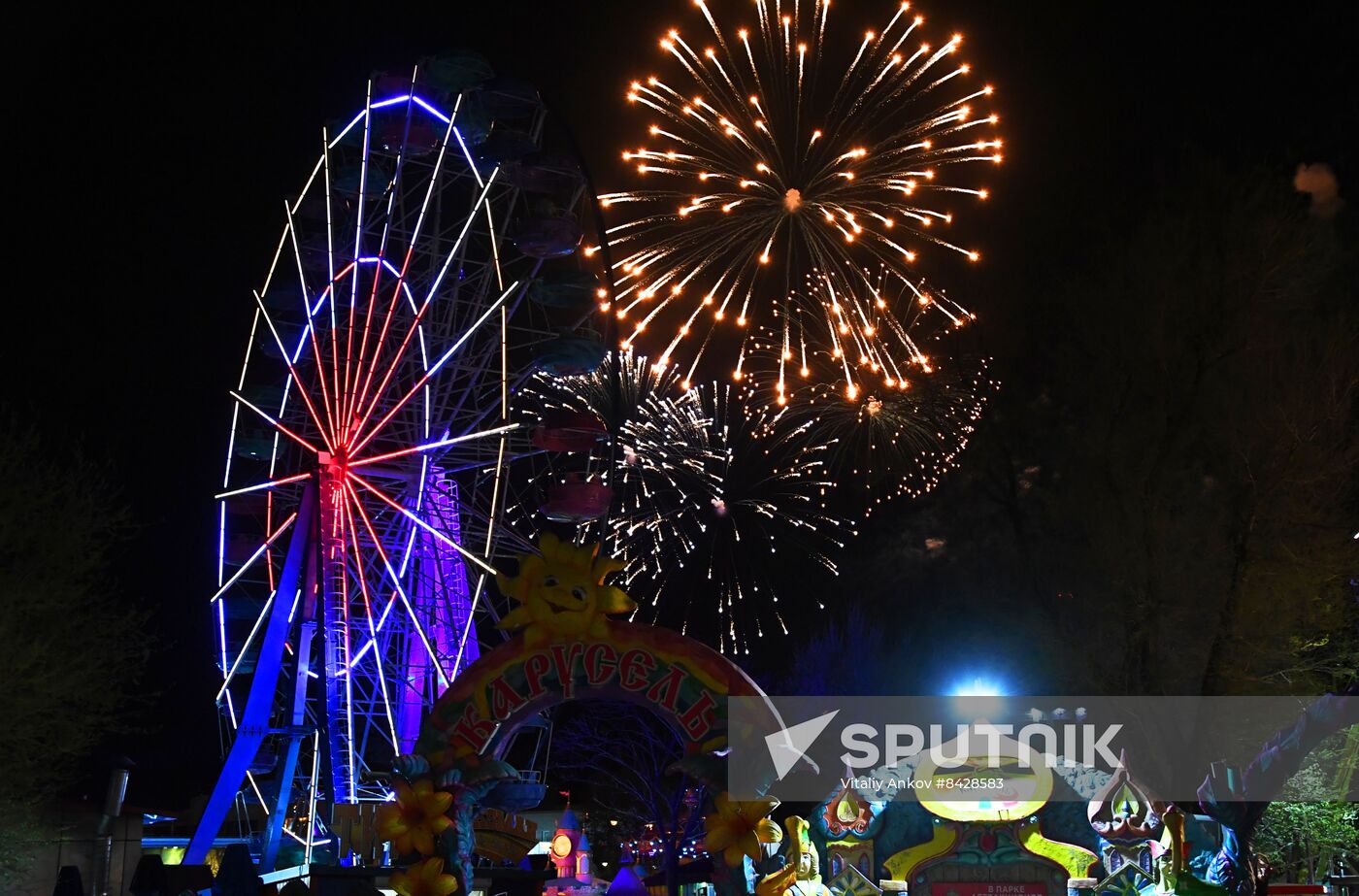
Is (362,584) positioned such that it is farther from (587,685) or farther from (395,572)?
(587,685)

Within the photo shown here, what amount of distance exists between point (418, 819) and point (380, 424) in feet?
32.0

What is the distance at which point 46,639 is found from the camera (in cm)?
1822

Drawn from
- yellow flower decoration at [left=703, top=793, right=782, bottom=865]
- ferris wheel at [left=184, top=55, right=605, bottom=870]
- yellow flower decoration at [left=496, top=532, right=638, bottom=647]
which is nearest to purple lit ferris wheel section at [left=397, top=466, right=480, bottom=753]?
ferris wheel at [left=184, top=55, right=605, bottom=870]

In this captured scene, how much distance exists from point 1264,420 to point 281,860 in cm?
1647

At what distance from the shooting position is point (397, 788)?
1266 centimetres

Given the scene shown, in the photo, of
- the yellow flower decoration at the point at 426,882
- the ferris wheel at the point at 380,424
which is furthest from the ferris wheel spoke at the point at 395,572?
the yellow flower decoration at the point at 426,882

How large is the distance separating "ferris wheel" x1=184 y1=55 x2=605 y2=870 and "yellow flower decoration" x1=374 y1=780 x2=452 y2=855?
6.90m

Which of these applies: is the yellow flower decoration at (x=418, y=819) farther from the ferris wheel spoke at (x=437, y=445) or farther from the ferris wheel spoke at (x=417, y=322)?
the ferris wheel spoke at (x=417, y=322)

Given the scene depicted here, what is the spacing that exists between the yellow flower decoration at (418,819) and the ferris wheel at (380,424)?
6.90 meters

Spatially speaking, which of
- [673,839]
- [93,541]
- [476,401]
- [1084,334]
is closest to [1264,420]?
[1084,334]

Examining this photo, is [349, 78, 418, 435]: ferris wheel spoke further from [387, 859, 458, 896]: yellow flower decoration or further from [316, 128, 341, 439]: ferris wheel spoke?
[387, 859, 458, 896]: yellow flower decoration

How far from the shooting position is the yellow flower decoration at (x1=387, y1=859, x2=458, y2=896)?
12297 millimetres

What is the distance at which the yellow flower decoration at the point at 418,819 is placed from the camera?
12461mm

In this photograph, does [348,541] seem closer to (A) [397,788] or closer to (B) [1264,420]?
(A) [397,788]
